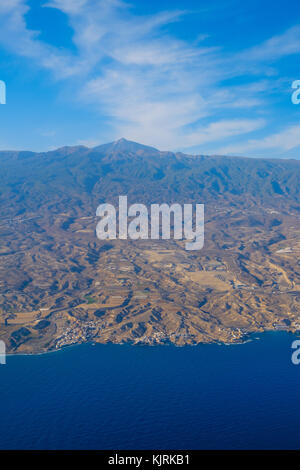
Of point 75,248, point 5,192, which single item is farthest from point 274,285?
point 5,192

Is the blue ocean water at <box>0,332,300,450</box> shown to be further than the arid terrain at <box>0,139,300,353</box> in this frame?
No

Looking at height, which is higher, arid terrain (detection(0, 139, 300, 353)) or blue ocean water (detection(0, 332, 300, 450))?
arid terrain (detection(0, 139, 300, 353))

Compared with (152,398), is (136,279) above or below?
above

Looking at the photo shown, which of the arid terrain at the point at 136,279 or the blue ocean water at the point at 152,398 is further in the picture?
the arid terrain at the point at 136,279

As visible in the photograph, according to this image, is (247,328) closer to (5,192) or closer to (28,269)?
(28,269)

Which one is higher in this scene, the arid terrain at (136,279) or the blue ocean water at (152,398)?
the arid terrain at (136,279)
